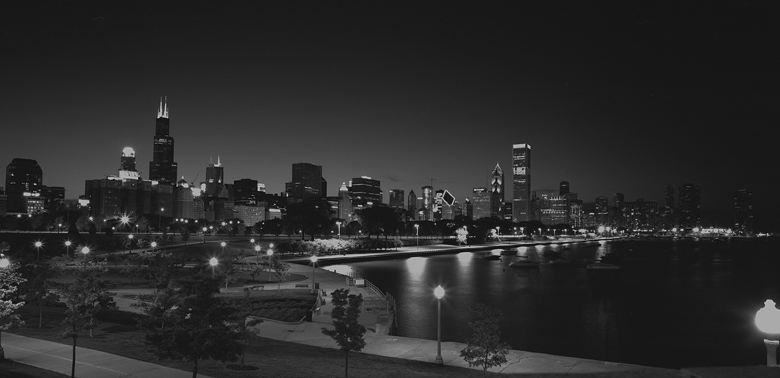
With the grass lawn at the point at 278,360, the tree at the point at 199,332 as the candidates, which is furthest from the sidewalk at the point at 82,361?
the tree at the point at 199,332

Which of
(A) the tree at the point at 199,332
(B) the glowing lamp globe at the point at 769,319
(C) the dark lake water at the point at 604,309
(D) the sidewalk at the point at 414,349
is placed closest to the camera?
(B) the glowing lamp globe at the point at 769,319

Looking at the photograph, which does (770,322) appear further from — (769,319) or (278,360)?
(278,360)

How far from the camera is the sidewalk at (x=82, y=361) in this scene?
51.7ft

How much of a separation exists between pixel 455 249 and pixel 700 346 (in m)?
108

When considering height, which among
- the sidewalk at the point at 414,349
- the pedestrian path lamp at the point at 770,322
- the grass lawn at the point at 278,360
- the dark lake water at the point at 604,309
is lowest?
the dark lake water at the point at 604,309

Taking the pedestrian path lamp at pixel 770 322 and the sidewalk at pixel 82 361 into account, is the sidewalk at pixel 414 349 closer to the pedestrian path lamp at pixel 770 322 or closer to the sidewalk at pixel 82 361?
the sidewalk at pixel 82 361

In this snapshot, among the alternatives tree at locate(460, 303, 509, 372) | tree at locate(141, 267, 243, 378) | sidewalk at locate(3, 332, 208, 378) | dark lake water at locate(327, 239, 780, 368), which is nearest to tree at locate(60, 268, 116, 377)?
sidewalk at locate(3, 332, 208, 378)

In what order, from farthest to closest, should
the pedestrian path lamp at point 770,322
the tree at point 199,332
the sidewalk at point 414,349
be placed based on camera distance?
the sidewalk at point 414,349 → the tree at point 199,332 → the pedestrian path lamp at point 770,322

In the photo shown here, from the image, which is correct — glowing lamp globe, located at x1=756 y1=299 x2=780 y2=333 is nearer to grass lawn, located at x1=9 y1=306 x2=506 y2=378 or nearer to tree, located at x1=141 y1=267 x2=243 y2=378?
grass lawn, located at x1=9 y1=306 x2=506 y2=378

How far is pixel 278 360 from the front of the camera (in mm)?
18828

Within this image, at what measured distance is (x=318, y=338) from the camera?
24312 millimetres

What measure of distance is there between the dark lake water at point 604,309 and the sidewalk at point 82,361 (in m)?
21.2

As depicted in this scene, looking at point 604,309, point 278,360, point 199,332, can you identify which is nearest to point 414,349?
point 278,360

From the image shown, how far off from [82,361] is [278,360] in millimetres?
6371
